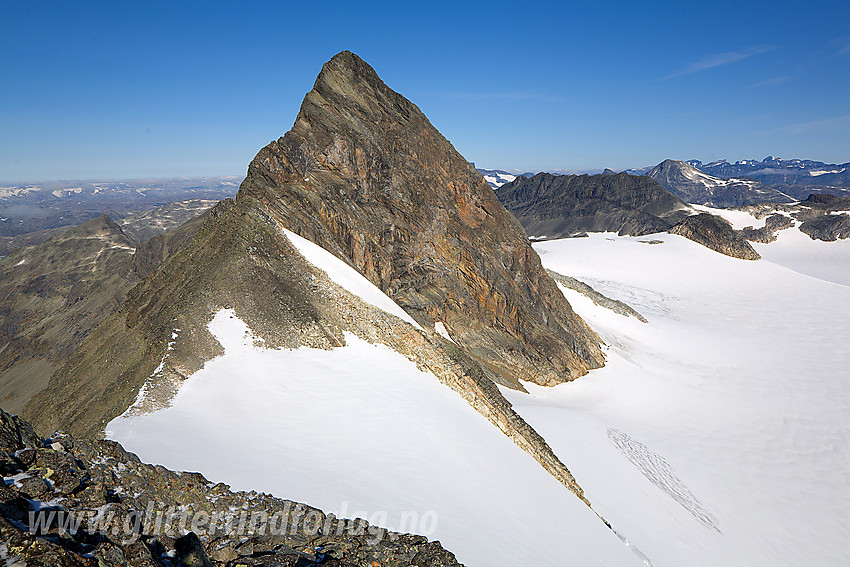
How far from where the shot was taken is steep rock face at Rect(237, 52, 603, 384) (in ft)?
71.6

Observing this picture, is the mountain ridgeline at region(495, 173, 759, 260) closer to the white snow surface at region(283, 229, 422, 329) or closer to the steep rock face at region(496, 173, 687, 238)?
the steep rock face at region(496, 173, 687, 238)

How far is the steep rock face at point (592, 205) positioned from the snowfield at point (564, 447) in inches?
3377

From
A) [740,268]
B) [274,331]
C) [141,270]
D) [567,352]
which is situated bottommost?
[141,270]

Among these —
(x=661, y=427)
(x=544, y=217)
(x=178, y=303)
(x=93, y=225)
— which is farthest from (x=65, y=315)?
(x=544, y=217)

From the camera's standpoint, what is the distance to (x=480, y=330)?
24.2 m

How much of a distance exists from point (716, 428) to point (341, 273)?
2282 centimetres

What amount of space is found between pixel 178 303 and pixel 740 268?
6905cm

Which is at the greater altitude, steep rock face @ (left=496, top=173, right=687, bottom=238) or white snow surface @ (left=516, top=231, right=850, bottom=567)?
steep rock face @ (left=496, top=173, right=687, bottom=238)

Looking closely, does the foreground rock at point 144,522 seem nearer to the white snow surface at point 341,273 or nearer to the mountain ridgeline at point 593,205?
the white snow surface at point 341,273

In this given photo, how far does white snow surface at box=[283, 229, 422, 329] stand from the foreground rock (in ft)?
36.9

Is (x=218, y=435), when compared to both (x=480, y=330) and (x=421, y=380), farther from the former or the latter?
(x=480, y=330)

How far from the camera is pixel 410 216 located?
23.9m

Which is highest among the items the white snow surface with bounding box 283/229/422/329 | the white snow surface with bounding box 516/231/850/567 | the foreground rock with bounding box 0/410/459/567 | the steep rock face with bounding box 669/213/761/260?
the steep rock face with bounding box 669/213/761/260

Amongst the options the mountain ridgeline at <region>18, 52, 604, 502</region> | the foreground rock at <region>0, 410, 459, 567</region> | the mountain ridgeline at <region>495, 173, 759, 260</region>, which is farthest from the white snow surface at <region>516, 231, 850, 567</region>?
the mountain ridgeline at <region>495, 173, 759, 260</region>
